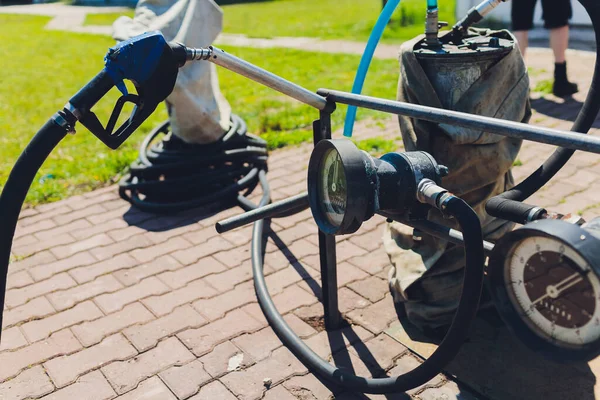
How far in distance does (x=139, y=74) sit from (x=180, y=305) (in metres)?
1.47

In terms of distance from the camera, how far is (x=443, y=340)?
68.3 inches

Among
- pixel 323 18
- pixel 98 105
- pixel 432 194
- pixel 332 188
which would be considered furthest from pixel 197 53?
pixel 323 18

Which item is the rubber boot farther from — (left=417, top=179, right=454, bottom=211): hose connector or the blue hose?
(left=417, top=179, right=454, bottom=211): hose connector

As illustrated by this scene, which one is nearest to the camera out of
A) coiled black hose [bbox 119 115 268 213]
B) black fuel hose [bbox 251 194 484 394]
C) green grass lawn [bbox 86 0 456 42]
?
black fuel hose [bbox 251 194 484 394]

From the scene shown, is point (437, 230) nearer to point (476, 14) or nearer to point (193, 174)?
point (476, 14)

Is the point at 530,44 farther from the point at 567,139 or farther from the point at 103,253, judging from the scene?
the point at 567,139

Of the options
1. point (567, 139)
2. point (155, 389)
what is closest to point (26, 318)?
point (155, 389)

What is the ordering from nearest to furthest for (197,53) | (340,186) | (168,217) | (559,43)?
(340,186)
(197,53)
(168,217)
(559,43)

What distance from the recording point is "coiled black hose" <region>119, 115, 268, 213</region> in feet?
13.6

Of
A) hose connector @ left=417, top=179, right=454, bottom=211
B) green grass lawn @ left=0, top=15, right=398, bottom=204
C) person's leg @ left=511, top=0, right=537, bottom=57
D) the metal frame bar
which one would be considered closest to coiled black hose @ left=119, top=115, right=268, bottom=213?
green grass lawn @ left=0, top=15, right=398, bottom=204

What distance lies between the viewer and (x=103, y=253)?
364 cm

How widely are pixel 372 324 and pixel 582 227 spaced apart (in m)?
1.50

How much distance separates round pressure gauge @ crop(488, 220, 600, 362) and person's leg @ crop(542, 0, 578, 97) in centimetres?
474

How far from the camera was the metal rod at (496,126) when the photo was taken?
152 cm
